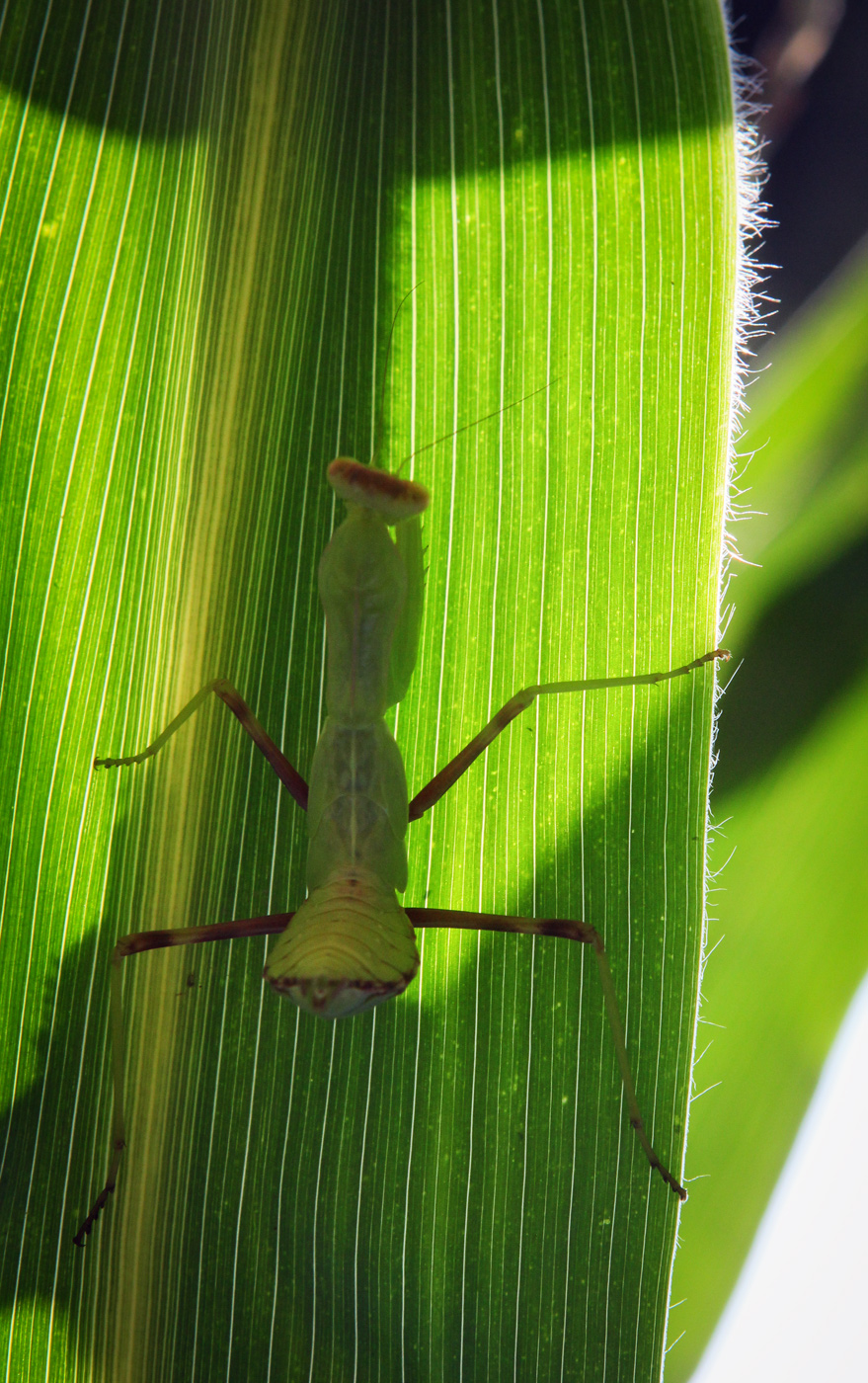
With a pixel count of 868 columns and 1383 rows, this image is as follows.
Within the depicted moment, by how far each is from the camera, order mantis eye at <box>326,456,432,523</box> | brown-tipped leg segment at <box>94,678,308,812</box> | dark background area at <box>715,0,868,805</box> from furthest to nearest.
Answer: dark background area at <box>715,0,868,805</box>, brown-tipped leg segment at <box>94,678,308,812</box>, mantis eye at <box>326,456,432,523</box>

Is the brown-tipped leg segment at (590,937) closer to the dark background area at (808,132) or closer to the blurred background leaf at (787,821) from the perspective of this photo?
the blurred background leaf at (787,821)

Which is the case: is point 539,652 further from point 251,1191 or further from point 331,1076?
point 251,1191

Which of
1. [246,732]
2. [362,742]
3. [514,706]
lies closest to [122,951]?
[246,732]

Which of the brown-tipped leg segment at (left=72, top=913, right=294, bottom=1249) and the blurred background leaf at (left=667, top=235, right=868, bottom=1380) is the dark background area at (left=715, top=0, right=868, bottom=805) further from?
the brown-tipped leg segment at (left=72, top=913, right=294, bottom=1249)

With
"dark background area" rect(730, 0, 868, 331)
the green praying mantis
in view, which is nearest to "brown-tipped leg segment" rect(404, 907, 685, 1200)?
the green praying mantis

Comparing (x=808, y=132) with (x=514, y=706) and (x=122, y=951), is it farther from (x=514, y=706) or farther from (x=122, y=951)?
(x=122, y=951)

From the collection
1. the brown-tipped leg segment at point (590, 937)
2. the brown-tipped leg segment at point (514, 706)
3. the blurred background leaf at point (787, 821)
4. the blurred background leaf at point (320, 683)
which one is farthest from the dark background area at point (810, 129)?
the brown-tipped leg segment at point (590, 937)

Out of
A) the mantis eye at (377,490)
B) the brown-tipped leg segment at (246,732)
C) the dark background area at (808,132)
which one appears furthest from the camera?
the dark background area at (808,132)

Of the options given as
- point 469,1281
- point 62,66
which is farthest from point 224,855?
point 62,66
